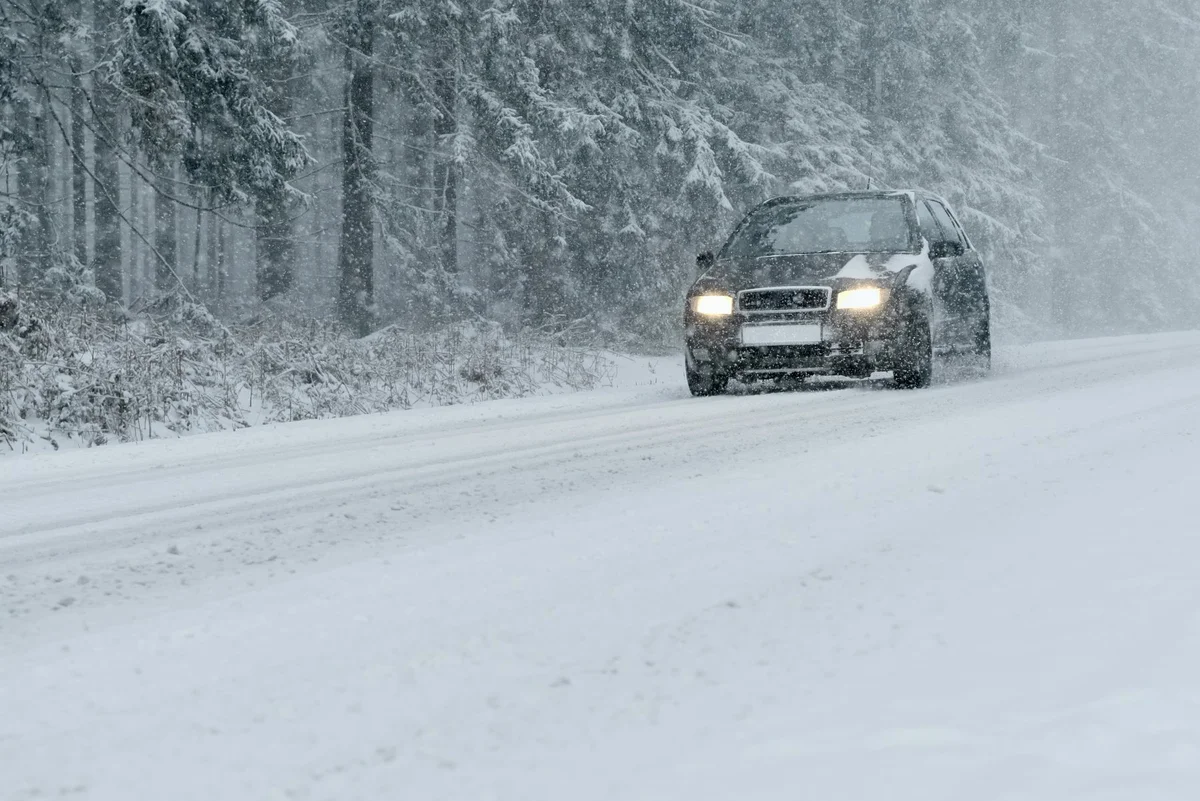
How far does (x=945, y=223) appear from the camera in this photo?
526 inches

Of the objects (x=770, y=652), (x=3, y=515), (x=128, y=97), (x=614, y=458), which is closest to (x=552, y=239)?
(x=128, y=97)

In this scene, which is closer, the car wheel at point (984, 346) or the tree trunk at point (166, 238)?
the car wheel at point (984, 346)

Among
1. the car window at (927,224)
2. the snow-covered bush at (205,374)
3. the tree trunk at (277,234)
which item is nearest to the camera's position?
the snow-covered bush at (205,374)

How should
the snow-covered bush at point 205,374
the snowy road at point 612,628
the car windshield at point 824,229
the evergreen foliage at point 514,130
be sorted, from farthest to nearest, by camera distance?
the evergreen foliage at point 514,130
the car windshield at point 824,229
the snow-covered bush at point 205,374
the snowy road at point 612,628

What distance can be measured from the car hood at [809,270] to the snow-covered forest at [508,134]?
560cm

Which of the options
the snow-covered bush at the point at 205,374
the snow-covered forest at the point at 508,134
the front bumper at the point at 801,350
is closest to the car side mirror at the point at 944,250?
the front bumper at the point at 801,350

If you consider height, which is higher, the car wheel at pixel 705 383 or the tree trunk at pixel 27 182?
the tree trunk at pixel 27 182

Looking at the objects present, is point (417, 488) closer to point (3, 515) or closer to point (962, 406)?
point (3, 515)

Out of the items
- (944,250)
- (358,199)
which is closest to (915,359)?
(944,250)

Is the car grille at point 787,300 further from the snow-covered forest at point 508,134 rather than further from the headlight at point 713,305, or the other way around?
the snow-covered forest at point 508,134

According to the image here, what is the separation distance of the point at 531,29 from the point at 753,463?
13972 mm

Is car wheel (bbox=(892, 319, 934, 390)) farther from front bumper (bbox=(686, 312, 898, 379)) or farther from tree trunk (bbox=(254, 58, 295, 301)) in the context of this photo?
tree trunk (bbox=(254, 58, 295, 301))

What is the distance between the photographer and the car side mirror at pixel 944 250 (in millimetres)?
11430

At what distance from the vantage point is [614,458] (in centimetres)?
650
